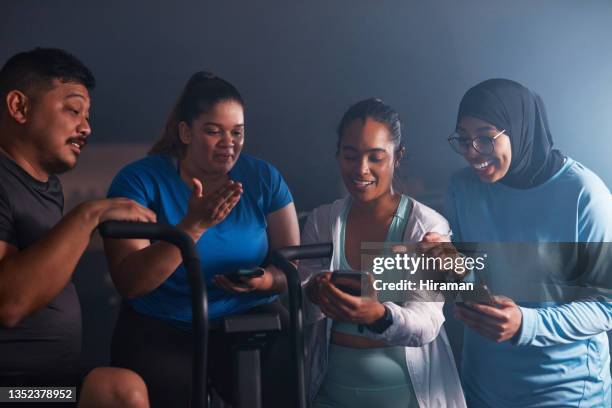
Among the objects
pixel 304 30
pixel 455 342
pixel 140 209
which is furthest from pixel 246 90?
pixel 455 342

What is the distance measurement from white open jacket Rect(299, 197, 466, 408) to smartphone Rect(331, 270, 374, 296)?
0.08 m

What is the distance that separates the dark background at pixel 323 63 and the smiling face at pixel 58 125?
76 millimetres

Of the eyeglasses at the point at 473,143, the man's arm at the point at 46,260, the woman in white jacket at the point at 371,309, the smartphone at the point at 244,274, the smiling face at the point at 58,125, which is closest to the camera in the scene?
the man's arm at the point at 46,260

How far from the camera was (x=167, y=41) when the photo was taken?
1790 mm

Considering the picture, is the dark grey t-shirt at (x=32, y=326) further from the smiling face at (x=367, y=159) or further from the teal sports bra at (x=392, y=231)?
the smiling face at (x=367, y=159)

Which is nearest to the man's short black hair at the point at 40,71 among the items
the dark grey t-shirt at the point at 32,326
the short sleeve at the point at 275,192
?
the dark grey t-shirt at the point at 32,326

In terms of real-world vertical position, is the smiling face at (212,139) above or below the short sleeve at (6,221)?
above

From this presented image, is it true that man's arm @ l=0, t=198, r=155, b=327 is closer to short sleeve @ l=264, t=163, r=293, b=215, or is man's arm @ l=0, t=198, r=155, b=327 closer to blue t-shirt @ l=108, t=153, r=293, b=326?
blue t-shirt @ l=108, t=153, r=293, b=326

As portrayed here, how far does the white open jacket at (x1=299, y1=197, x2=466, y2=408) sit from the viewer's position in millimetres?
1688

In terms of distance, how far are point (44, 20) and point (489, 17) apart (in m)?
1.27

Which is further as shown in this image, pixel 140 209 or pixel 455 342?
pixel 455 342

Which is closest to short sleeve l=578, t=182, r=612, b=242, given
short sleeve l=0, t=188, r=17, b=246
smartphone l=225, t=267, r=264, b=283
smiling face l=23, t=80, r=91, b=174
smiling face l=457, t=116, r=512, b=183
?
smiling face l=457, t=116, r=512, b=183

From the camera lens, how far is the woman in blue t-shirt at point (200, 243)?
1.55 metres

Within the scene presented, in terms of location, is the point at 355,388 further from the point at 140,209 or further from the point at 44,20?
the point at 44,20
